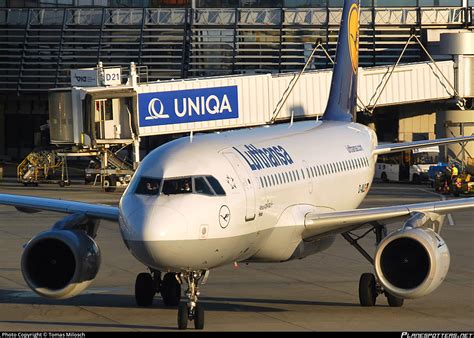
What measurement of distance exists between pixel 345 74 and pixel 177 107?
27.3m

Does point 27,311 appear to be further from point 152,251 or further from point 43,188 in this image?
point 43,188

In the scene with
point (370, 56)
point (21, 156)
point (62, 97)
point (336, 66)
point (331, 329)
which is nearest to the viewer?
point (331, 329)

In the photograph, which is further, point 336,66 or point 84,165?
point 84,165

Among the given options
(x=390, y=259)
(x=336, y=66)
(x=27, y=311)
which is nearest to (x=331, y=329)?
(x=390, y=259)

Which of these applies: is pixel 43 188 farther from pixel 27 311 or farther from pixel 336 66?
pixel 27 311

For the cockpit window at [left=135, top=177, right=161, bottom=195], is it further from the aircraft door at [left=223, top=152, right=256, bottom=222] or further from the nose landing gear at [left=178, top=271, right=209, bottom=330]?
the aircraft door at [left=223, top=152, right=256, bottom=222]

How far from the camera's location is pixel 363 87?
217 feet

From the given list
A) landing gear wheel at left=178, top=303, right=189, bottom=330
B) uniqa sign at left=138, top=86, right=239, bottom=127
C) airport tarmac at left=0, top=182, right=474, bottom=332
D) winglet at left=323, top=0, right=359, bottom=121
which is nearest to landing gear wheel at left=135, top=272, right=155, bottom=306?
airport tarmac at left=0, top=182, right=474, bottom=332

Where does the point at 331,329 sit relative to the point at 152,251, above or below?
below

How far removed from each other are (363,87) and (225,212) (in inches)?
1813

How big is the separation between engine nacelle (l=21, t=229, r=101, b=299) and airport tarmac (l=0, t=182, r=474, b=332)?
0.56m

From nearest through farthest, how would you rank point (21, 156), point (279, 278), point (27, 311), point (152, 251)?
point (152, 251) → point (27, 311) → point (279, 278) → point (21, 156)

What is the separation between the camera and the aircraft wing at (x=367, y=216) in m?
23.7

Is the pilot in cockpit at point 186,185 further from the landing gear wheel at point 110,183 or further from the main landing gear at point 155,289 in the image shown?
the landing gear wheel at point 110,183
